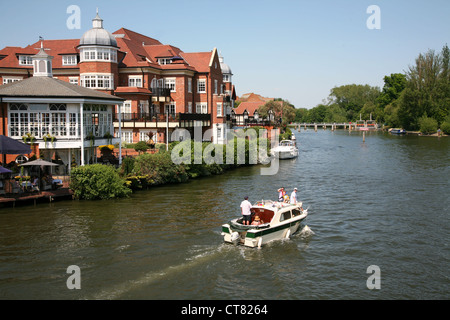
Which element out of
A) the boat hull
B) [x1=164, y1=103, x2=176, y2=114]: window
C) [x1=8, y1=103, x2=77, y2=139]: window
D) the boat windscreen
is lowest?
the boat hull

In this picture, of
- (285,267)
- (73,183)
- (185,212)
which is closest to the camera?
(285,267)

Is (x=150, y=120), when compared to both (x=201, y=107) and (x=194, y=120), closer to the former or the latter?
(x=194, y=120)

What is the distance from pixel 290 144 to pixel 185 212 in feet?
134

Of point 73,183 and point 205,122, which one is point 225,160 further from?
point 73,183

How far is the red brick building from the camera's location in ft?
156

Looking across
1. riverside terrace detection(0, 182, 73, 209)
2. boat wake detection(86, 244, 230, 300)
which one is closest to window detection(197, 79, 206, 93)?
riverside terrace detection(0, 182, 73, 209)

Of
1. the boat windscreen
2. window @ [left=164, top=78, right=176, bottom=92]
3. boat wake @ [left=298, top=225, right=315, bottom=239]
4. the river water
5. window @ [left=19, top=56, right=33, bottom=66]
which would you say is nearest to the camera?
the river water

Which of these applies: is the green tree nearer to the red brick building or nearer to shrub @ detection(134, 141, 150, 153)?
the red brick building

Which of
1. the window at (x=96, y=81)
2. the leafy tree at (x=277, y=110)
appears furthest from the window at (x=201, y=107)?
the leafy tree at (x=277, y=110)

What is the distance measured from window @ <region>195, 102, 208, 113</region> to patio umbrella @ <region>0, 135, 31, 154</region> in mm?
31184

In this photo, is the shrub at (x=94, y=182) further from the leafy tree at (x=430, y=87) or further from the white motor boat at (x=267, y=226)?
the leafy tree at (x=430, y=87)

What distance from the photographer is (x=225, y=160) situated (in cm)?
4559

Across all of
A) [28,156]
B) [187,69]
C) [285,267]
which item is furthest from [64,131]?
[187,69]
